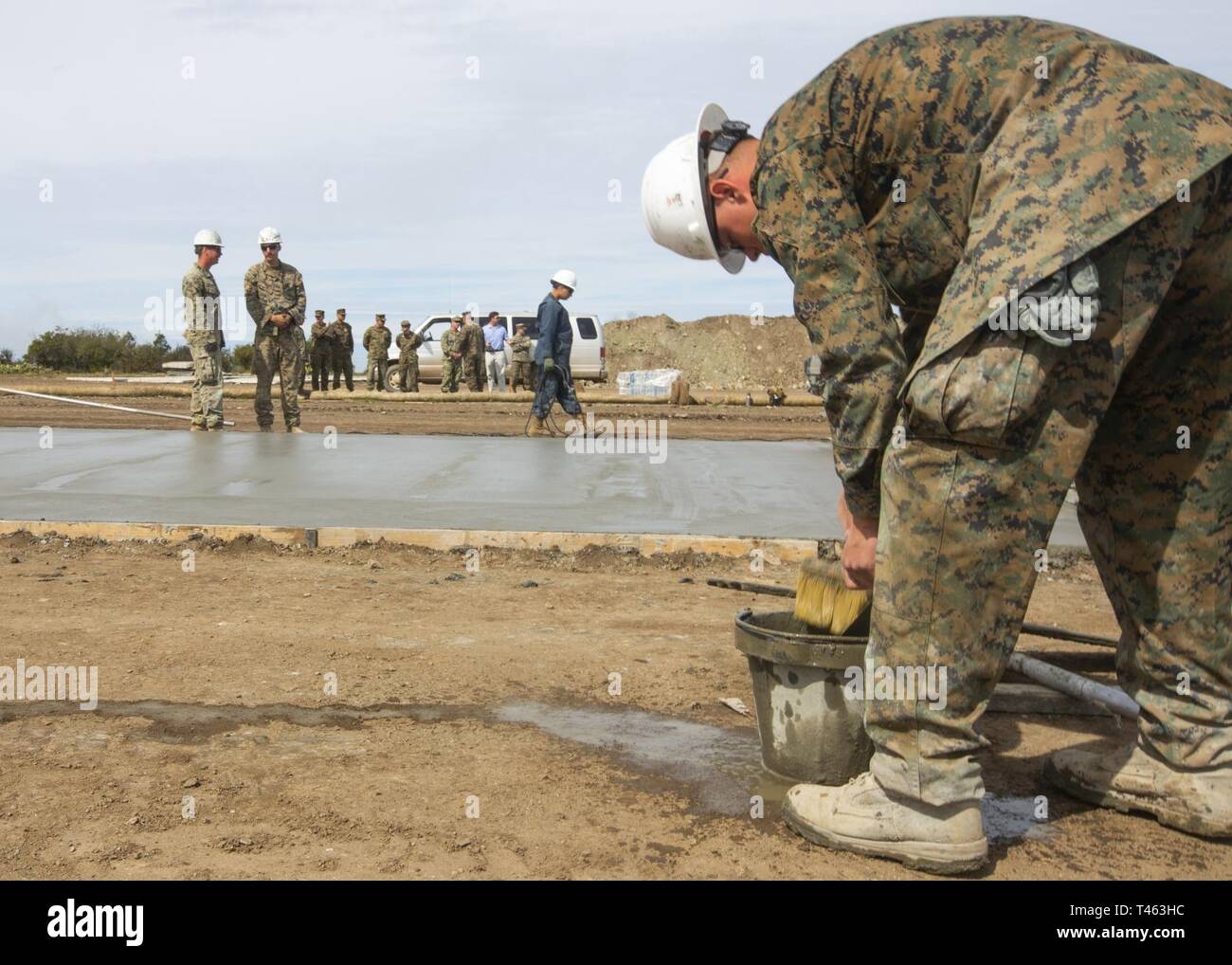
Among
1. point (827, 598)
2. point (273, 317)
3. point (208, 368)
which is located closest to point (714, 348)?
point (273, 317)

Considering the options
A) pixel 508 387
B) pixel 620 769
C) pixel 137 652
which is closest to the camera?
pixel 620 769

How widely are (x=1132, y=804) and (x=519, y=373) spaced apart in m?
26.3

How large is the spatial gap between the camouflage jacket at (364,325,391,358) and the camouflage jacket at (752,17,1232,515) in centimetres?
2898

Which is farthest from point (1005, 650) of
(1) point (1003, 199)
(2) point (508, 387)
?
(2) point (508, 387)

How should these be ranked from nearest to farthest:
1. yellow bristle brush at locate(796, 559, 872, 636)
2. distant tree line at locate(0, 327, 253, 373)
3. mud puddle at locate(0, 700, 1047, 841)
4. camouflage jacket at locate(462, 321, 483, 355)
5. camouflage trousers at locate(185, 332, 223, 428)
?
yellow bristle brush at locate(796, 559, 872, 636)
mud puddle at locate(0, 700, 1047, 841)
camouflage trousers at locate(185, 332, 223, 428)
camouflage jacket at locate(462, 321, 483, 355)
distant tree line at locate(0, 327, 253, 373)

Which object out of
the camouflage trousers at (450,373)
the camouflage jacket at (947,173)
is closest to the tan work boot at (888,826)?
the camouflage jacket at (947,173)

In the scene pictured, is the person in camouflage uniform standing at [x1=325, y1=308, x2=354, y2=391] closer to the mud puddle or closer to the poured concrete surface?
the poured concrete surface

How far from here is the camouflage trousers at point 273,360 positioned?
1388 cm

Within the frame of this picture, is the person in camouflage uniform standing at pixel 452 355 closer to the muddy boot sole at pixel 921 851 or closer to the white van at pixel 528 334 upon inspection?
the white van at pixel 528 334

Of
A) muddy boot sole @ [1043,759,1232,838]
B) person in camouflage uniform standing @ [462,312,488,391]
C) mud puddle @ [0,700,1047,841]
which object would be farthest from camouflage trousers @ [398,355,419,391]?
muddy boot sole @ [1043,759,1232,838]

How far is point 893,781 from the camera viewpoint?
2990 mm

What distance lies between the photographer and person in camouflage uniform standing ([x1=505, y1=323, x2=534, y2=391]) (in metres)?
28.5

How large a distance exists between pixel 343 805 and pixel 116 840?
0.55 meters

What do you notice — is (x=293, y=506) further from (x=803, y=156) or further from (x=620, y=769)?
(x=803, y=156)
